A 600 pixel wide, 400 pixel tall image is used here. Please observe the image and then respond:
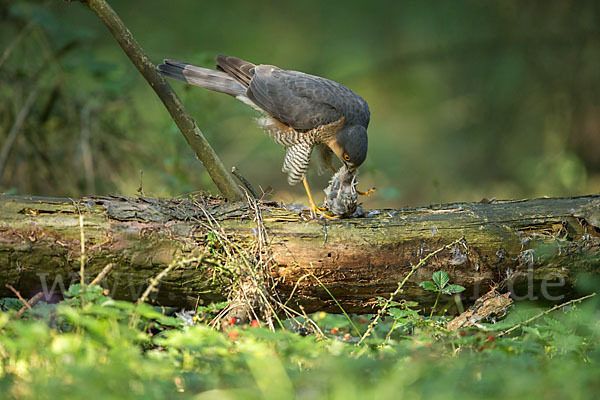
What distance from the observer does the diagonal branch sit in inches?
130

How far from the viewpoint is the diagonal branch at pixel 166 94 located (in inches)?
130

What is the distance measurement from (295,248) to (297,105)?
166 centimetres

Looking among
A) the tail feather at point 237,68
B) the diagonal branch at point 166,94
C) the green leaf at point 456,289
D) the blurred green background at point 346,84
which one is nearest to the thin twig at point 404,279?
the green leaf at point 456,289

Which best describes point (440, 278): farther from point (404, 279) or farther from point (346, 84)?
point (346, 84)

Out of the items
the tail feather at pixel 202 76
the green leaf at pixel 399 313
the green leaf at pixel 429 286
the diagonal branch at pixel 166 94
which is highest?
the tail feather at pixel 202 76

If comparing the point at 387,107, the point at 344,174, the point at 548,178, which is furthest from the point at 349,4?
the point at 344,174

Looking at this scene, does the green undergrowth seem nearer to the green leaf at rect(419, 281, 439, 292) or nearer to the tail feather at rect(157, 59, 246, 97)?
the green leaf at rect(419, 281, 439, 292)

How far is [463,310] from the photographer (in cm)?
307

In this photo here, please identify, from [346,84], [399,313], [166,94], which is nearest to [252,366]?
[399,313]

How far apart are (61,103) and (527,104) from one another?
516 cm

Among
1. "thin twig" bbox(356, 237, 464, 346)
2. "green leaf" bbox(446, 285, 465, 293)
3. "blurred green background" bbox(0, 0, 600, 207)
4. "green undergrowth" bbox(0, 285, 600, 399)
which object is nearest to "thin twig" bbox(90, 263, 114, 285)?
"green undergrowth" bbox(0, 285, 600, 399)

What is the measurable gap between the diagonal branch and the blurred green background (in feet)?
1.06

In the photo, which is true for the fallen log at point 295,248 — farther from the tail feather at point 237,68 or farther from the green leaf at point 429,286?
the tail feather at point 237,68

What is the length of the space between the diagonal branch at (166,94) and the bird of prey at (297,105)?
0.82 m
